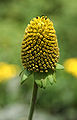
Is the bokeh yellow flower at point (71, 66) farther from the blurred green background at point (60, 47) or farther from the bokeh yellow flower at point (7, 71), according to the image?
the bokeh yellow flower at point (7, 71)

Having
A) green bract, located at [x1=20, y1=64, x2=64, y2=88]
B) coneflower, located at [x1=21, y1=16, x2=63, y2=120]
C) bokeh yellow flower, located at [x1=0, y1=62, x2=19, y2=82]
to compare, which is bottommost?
bokeh yellow flower, located at [x1=0, y1=62, x2=19, y2=82]

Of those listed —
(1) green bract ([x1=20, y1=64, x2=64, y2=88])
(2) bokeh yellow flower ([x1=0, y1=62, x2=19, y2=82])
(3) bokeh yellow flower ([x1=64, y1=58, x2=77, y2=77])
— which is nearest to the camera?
(1) green bract ([x1=20, y1=64, x2=64, y2=88])

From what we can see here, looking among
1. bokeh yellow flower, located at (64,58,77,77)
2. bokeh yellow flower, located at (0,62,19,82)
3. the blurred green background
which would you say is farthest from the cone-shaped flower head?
bokeh yellow flower, located at (64,58,77,77)

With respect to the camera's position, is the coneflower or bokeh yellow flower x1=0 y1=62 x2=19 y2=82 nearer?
the coneflower

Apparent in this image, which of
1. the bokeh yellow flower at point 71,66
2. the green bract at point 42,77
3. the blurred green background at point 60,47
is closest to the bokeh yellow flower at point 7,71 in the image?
the blurred green background at point 60,47

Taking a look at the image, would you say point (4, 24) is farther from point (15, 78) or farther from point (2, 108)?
point (2, 108)

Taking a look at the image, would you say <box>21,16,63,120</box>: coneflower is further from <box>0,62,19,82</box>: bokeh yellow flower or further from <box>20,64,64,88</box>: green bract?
<box>0,62,19,82</box>: bokeh yellow flower

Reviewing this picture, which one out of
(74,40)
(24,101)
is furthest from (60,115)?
(74,40)
